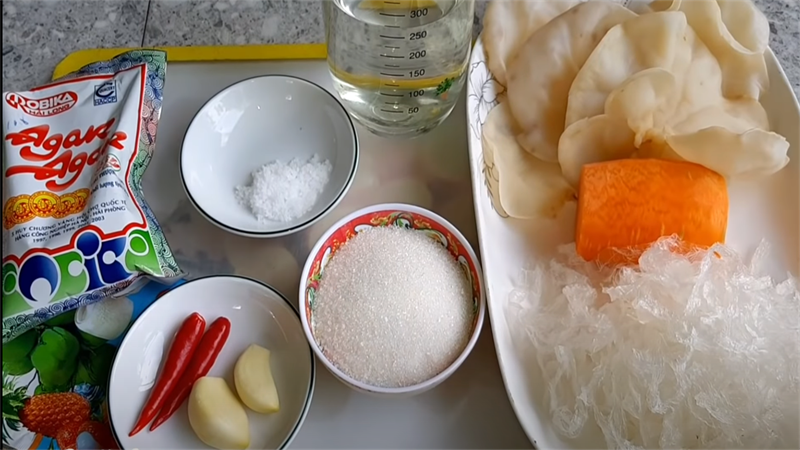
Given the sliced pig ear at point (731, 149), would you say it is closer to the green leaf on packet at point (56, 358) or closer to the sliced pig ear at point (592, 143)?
the sliced pig ear at point (592, 143)

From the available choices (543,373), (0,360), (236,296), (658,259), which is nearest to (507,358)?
(543,373)

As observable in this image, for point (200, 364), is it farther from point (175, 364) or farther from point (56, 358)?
point (56, 358)

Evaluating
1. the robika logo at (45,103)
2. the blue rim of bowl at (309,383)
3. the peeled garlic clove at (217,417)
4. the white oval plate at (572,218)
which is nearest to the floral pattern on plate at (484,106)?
the white oval plate at (572,218)

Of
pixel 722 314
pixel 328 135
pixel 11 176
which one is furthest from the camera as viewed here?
pixel 328 135

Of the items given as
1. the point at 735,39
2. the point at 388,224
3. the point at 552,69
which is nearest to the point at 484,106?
the point at 552,69

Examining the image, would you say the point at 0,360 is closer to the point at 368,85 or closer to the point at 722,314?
the point at 368,85

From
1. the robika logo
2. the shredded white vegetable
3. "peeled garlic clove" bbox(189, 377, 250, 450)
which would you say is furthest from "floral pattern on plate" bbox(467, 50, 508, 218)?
the robika logo

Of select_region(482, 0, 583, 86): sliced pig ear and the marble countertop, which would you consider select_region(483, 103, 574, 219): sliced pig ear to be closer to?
select_region(482, 0, 583, 86): sliced pig ear
